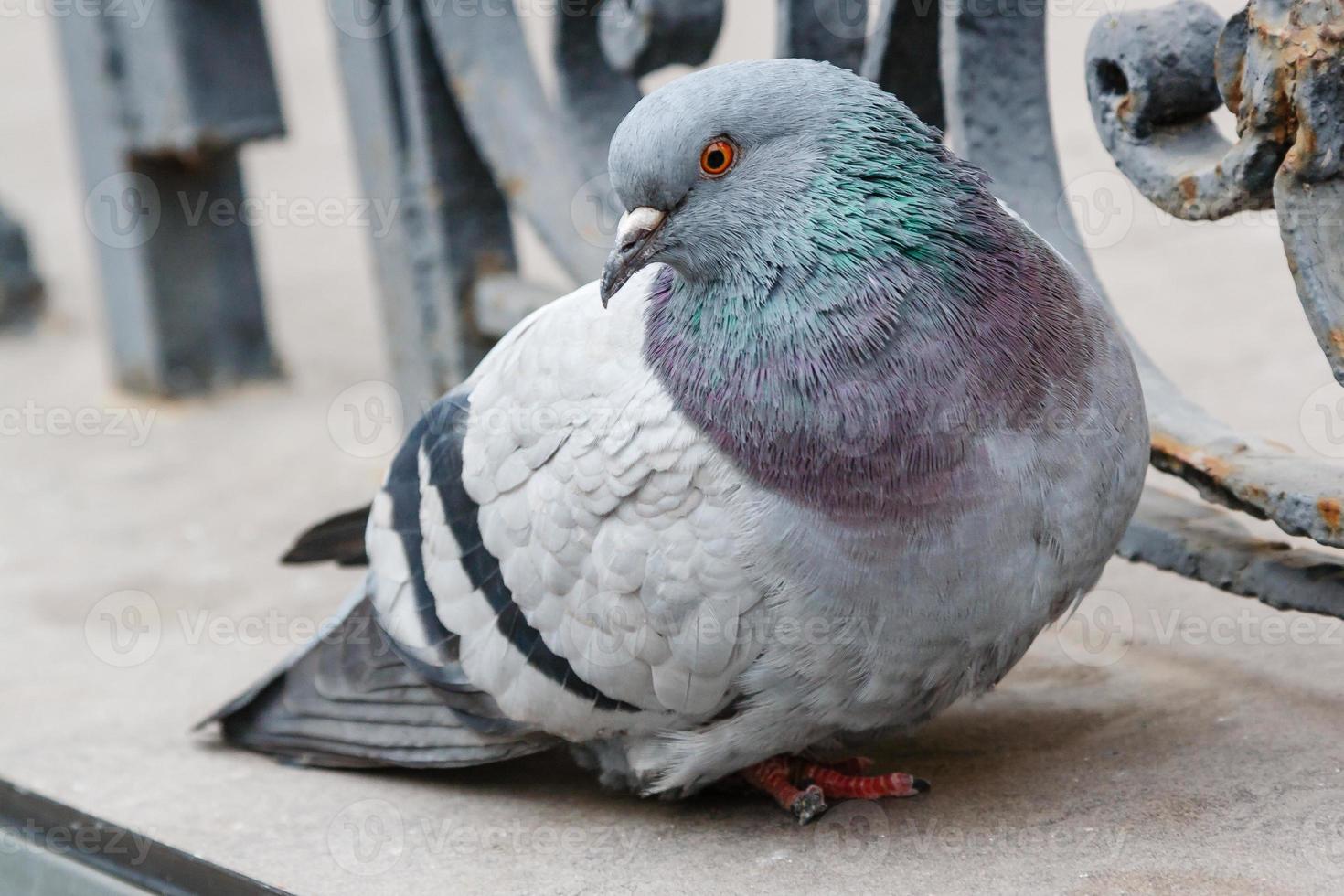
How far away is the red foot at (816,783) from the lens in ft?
8.64

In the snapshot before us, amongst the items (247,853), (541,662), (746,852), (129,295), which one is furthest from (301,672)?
(129,295)

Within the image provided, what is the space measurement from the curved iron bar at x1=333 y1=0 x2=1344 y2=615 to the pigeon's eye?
0.69 m

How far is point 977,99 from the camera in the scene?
2.99 metres

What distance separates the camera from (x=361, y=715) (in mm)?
2955

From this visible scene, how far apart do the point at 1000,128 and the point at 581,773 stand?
152cm

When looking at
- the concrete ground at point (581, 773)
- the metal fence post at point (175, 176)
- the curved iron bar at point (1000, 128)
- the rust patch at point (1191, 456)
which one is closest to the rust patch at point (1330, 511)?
the curved iron bar at point (1000, 128)

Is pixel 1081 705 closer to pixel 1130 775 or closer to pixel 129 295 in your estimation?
pixel 1130 775

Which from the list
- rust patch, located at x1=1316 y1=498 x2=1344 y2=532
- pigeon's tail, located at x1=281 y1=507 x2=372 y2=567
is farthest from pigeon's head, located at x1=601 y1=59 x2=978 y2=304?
pigeon's tail, located at x1=281 y1=507 x2=372 y2=567

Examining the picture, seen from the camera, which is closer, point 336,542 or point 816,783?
point 816,783

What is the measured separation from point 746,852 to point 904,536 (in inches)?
26.4

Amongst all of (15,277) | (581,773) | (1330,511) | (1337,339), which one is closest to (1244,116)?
(1337,339)

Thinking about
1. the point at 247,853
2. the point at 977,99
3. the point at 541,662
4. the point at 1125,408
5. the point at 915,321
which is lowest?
the point at 247,853

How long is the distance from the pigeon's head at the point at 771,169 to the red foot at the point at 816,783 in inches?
35.8

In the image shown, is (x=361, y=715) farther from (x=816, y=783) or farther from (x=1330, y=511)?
(x=1330, y=511)
